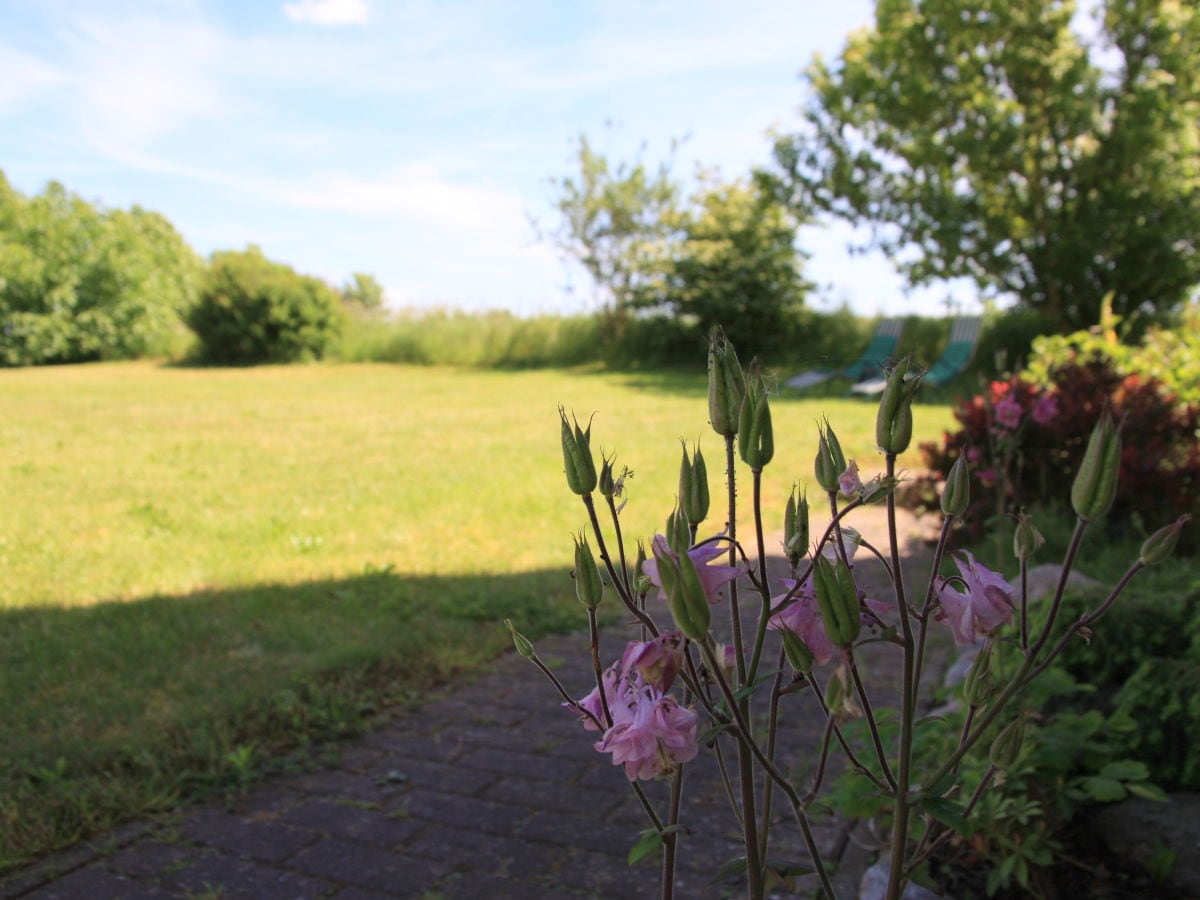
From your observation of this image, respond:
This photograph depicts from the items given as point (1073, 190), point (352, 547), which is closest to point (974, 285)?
point (1073, 190)

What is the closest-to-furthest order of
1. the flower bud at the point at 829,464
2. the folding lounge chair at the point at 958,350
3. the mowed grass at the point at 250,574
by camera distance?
1. the flower bud at the point at 829,464
2. the mowed grass at the point at 250,574
3. the folding lounge chair at the point at 958,350

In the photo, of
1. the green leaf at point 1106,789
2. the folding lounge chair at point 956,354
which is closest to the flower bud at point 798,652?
the green leaf at point 1106,789

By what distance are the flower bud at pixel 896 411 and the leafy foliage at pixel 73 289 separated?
26889 millimetres

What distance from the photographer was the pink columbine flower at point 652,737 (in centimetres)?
88

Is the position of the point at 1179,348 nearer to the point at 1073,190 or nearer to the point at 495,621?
the point at 495,621

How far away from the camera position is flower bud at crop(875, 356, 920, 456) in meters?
0.91

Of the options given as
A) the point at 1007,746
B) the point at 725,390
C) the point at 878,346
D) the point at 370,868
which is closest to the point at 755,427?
the point at 725,390

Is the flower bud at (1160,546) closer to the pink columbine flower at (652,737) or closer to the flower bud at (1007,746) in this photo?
the flower bud at (1007,746)

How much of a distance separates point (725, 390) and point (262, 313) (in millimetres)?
22782

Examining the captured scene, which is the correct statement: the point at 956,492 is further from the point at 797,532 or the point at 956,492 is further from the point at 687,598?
the point at 687,598

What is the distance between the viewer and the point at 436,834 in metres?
2.45

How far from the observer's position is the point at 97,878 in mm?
2229

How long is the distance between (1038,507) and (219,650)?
383 centimetres

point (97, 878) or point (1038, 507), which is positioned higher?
point (1038, 507)
